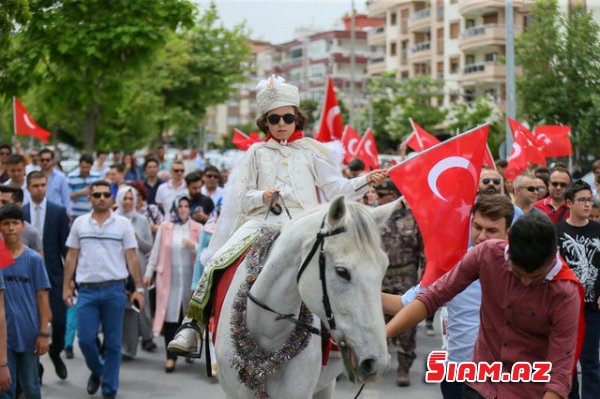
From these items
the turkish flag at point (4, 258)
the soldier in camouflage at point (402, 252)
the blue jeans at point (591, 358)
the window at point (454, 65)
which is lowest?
the blue jeans at point (591, 358)

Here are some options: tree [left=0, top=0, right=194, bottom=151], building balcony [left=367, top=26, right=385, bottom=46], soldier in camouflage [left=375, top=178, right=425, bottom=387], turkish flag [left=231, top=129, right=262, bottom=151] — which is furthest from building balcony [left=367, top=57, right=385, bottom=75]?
soldier in camouflage [left=375, top=178, right=425, bottom=387]

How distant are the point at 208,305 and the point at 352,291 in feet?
6.57

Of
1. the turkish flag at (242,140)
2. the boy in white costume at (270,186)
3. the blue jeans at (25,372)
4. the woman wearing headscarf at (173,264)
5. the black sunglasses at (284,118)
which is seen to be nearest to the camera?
the boy in white costume at (270,186)

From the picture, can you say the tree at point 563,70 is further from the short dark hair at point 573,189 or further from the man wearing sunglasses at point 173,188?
the man wearing sunglasses at point 173,188

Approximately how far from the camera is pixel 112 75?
20125 mm

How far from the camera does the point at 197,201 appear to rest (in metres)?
12.7

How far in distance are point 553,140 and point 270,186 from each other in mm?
9738

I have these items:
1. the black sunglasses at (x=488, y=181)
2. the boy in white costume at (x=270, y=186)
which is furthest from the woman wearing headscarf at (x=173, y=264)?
the boy in white costume at (x=270, y=186)

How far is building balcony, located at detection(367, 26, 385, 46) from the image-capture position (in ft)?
264

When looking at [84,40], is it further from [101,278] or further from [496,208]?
[496,208]

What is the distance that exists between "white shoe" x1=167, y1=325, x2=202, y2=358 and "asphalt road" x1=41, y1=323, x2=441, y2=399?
9.54 ft

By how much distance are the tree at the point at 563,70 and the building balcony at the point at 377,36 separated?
205 feet

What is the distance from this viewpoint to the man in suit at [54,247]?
11070 millimetres

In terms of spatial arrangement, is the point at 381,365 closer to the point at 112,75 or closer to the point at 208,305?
the point at 208,305
